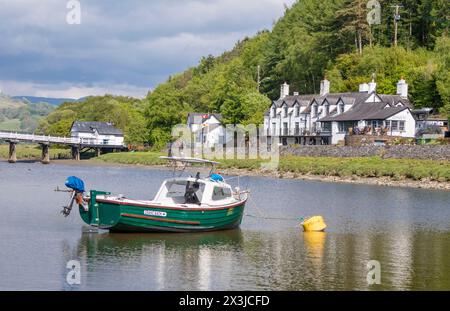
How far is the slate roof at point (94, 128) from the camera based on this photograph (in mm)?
163375

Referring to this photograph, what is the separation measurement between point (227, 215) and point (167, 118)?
110 m

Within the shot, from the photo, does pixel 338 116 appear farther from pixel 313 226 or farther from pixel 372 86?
pixel 313 226

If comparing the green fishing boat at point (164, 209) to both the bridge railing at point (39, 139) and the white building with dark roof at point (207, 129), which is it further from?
the bridge railing at point (39, 139)

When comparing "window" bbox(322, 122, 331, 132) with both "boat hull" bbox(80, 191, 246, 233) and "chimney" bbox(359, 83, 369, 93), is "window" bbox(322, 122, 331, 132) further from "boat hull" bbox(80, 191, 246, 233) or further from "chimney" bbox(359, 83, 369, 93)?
"boat hull" bbox(80, 191, 246, 233)

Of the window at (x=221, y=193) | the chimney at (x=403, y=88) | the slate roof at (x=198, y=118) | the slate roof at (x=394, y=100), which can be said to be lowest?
the window at (x=221, y=193)

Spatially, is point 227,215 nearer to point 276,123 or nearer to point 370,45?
point 276,123

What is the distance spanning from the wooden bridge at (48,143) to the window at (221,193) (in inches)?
3844

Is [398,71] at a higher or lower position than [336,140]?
higher

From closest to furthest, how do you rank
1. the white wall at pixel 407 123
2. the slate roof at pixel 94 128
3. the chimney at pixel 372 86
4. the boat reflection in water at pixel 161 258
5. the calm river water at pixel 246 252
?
the calm river water at pixel 246 252 → the boat reflection in water at pixel 161 258 → the white wall at pixel 407 123 → the chimney at pixel 372 86 → the slate roof at pixel 94 128

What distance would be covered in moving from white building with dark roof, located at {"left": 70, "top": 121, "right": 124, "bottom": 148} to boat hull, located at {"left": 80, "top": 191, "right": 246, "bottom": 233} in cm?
12171

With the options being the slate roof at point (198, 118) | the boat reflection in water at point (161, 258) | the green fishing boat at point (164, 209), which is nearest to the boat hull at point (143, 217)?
the green fishing boat at point (164, 209)

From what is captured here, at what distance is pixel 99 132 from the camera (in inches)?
6422

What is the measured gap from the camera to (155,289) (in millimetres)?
27125

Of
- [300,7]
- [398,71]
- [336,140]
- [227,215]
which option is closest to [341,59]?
[398,71]
